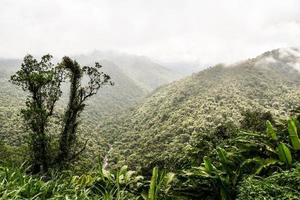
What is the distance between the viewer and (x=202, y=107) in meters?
95.4

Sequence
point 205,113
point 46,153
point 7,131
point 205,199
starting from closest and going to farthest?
point 205,199, point 46,153, point 7,131, point 205,113

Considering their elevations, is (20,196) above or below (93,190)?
above

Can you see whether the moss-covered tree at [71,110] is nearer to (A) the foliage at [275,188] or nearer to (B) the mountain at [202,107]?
(A) the foliage at [275,188]

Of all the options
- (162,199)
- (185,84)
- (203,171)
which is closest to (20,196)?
(162,199)

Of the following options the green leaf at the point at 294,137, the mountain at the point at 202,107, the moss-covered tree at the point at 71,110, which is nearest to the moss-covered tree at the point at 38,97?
the moss-covered tree at the point at 71,110

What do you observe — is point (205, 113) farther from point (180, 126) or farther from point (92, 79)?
point (92, 79)

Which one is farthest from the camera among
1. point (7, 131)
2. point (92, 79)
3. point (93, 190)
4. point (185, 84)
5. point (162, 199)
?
point (185, 84)

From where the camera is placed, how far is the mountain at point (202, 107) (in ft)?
241

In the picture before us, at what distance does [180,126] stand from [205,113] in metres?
10.6

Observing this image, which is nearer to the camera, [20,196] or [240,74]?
[20,196]

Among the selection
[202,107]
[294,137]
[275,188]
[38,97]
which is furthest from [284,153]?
[202,107]

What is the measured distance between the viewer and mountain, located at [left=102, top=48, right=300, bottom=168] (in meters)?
73.4

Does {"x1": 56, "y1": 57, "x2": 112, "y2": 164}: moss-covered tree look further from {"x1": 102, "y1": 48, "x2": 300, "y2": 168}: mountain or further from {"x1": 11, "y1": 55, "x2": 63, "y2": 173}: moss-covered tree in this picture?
{"x1": 102, "y1": 48, "x2": 300, "y2": 168}: mountain

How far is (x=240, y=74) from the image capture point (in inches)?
5527
